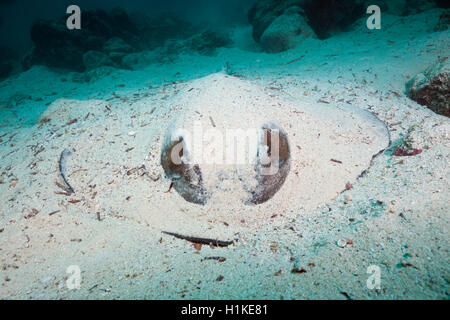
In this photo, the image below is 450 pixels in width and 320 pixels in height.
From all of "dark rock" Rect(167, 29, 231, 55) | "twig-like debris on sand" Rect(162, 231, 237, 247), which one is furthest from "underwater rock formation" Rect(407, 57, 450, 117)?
"dark rock" Rect(167, 29, 231, 55)

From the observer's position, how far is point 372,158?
9.82 feet

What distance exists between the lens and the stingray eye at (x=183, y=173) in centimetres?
241

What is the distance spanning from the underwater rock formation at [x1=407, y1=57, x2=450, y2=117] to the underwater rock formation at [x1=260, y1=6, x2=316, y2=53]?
6.64 meters

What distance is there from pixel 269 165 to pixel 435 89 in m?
4.17

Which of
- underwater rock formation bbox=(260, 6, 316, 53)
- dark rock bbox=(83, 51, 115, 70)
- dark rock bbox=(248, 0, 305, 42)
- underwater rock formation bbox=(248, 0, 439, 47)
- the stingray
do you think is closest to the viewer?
the stingray

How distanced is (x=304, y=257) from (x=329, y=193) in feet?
3.42

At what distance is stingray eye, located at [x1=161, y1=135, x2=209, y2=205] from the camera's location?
2406mm

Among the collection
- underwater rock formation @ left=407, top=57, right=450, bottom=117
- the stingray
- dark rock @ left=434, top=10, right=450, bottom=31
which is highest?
dark rock @ left=434, top=10, right=450, bottom=31

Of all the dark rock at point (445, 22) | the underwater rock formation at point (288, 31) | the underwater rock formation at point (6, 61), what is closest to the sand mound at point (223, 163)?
the dark rock at point (445, 22)

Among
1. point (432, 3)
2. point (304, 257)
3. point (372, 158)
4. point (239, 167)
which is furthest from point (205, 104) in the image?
point (432, 3)

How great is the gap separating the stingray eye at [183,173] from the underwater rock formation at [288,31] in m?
9.65

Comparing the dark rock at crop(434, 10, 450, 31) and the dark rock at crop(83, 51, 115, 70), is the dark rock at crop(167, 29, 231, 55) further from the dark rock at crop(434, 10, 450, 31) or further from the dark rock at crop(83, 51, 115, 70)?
the dark rock at crop(434, 10, 450, 31)

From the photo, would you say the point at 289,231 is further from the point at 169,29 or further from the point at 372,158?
the point at 169,29

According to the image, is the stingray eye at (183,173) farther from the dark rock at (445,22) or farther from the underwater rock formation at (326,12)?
the underwater rock formation at (326,12)
